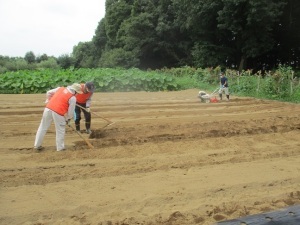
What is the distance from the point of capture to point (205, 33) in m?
31.3

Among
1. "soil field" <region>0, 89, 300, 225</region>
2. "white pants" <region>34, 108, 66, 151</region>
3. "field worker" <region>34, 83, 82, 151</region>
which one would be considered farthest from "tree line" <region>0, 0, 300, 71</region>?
"white pants" <region>34, 108, 66, 151</region>

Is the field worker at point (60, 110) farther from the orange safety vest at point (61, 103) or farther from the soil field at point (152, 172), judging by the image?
the soil field at point (152, 172)

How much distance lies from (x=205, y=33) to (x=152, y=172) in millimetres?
27377

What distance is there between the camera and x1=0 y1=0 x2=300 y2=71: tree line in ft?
89.4

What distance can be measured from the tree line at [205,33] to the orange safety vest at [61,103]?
2157 centimetres

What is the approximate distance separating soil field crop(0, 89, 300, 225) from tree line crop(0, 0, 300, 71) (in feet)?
62.0

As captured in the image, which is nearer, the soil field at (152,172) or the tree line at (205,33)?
the soil field at (152,172)

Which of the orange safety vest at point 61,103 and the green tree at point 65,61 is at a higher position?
the green tree at point 65,61

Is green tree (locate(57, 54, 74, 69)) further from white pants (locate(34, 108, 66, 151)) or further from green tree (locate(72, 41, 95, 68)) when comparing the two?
white pants (locate(34, 108, 66, 151))

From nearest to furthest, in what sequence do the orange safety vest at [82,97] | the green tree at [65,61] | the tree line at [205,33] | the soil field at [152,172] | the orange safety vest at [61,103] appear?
the soil field at [152,172] < the orange safety vest at [61,103] < the orange safety vest at [82,97] < the tree line at [205,33] < the green tree at [65,61]

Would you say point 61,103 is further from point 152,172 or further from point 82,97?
point 152,172

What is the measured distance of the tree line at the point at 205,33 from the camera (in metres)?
27.2

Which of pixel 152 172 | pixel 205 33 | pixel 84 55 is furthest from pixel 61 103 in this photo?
pixel 84 55

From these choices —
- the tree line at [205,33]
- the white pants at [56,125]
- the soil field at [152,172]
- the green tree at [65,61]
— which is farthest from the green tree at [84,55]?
the white pants at [56,125]
